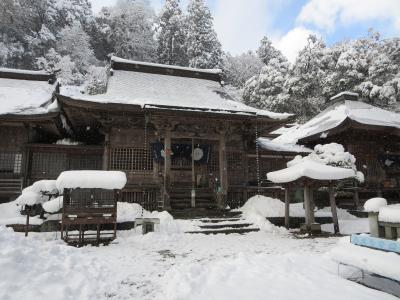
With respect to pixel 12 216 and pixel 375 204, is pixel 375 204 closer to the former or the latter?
pixel 375 204

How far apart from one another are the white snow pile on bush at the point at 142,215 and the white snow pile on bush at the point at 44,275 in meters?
4.67

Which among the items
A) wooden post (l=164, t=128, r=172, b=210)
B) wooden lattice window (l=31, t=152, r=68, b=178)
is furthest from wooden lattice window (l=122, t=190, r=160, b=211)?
wooden lattice window (l=31, t=152, r=68, b=178)

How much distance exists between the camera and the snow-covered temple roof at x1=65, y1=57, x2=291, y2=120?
585 inches

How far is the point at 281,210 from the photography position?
13562 millimetres

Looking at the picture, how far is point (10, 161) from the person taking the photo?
49.4ft

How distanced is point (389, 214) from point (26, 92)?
19302mm

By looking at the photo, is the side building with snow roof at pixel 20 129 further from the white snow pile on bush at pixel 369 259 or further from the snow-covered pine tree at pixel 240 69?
the snow-covered pine tree at pixel 240 69

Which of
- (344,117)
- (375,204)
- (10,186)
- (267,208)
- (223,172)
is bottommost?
(267,208)

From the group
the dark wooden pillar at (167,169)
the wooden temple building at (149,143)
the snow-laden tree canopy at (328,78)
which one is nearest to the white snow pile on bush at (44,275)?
the dark wooden pillar at (167,169)

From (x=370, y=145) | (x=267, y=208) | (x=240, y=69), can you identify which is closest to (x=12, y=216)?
(x=267, y=208)

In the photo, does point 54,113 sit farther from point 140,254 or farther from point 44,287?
point 44,287

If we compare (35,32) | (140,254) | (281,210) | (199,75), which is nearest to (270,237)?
(281,210)

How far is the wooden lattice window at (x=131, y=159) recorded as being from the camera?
14703 millimetres

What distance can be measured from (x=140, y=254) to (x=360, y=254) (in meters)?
5.14
